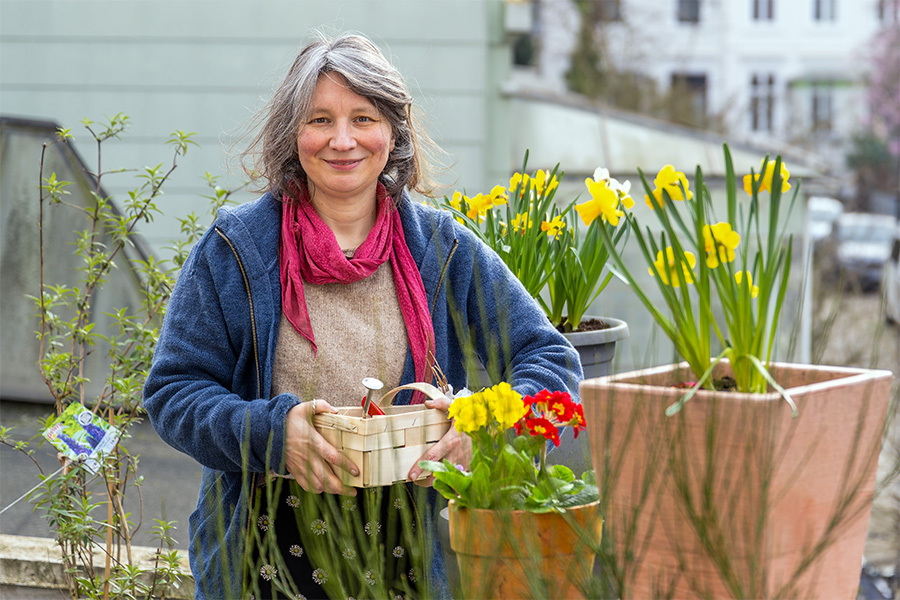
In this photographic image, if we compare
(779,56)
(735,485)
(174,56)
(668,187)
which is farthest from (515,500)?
(779,56)

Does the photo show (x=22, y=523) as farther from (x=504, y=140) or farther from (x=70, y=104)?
(x=504, y=140)

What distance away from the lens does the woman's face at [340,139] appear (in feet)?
5.92

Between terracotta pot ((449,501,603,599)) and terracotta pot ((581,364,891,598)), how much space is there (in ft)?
0.25

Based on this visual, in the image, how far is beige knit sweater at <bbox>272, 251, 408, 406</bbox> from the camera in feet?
5.78

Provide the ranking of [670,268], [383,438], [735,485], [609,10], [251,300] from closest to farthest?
[735,485]
[670,268]
[383,438]
[251,300]
[609,10]

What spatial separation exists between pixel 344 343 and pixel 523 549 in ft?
2.55

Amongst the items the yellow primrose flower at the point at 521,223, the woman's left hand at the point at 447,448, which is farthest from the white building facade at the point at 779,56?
the woman's left hand at the point at 447,448

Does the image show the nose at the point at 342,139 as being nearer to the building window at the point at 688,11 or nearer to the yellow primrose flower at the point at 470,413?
the yellow primrose flower at the point at 470,413

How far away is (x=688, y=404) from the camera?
3.26ft

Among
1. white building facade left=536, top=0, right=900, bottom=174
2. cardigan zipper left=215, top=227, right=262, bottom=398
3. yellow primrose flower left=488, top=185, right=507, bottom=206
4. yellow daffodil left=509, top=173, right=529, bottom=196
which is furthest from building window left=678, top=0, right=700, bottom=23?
cardigan zipper left=215, top=227, right=262, bottom=398

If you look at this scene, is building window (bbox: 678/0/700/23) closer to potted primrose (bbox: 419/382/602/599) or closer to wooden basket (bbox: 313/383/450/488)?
wooden basket (bbox: 313/383/450/488)

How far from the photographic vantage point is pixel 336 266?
1.79 m

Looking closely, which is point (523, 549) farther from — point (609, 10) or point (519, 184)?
point (609, 10)

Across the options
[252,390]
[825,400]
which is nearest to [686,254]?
[825,400]
